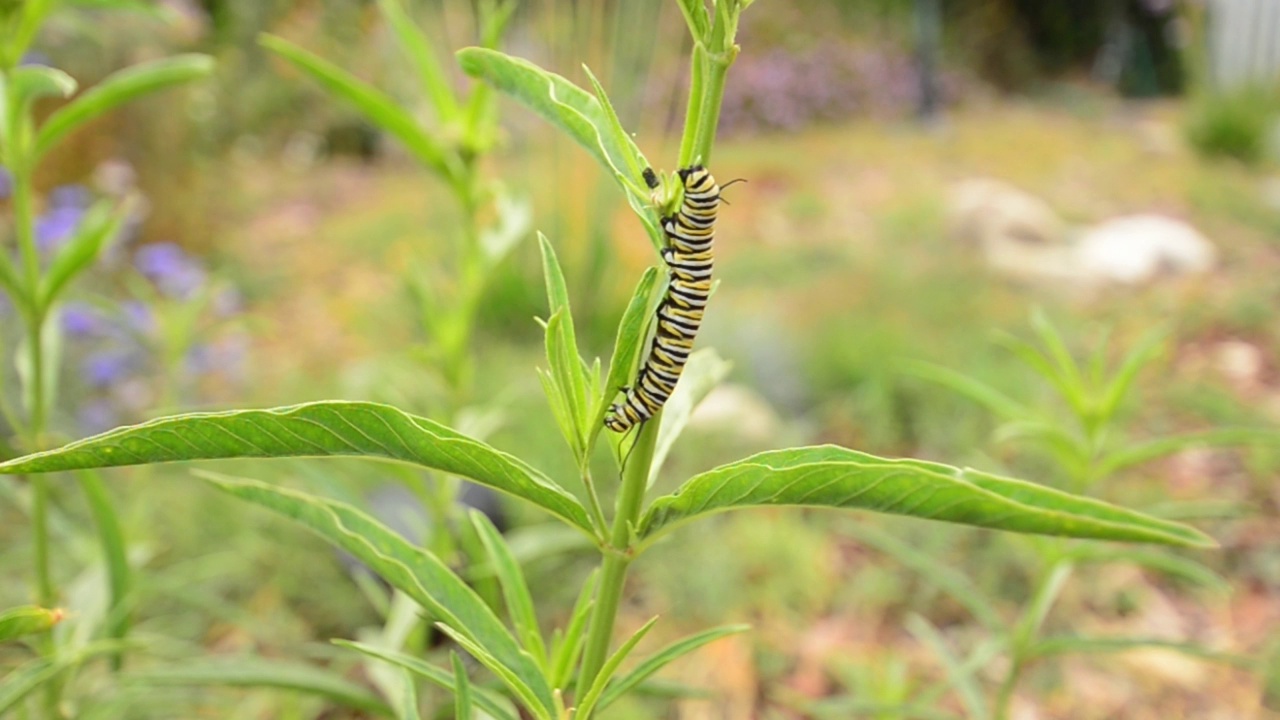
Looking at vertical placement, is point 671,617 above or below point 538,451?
below

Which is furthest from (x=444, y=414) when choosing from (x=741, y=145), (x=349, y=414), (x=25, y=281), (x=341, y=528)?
(x=741, y=145)

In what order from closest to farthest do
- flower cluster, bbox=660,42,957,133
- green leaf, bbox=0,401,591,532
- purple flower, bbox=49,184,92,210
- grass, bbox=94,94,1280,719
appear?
1. green leaf, bbox=0,401,591,532
2. grass, bbox=94,94,1280,719
3. purple flower, bbox=49,184,92,210
4. flower cluster, bbox=660,42,957,133

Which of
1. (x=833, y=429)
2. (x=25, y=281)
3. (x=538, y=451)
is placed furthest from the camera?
(x=833, y=429)

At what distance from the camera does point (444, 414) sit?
1.33 m

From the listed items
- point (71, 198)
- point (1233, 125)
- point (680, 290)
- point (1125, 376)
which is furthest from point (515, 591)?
point (1233, 125)

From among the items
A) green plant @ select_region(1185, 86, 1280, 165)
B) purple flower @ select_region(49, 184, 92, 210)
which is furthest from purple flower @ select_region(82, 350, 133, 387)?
green plant @ select_region(1185, 86, 1280, 165)

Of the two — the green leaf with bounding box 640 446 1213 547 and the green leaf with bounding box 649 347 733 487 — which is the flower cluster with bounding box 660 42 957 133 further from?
the green leaf with bounding box 640 446 1213 547

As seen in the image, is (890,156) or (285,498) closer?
(285,498)

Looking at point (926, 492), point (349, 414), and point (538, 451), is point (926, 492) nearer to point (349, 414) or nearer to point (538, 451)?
point (349, 414)

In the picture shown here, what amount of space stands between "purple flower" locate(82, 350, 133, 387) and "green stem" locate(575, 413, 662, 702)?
Answer: 8.18 feet

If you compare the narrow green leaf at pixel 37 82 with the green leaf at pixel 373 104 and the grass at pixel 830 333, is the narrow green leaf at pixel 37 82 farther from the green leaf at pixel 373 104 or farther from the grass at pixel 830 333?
the grass at pixel 830 333

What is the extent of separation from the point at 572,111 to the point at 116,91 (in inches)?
24.6

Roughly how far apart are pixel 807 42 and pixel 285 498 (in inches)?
377

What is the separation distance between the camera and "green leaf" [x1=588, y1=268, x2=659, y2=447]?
0.54 metres
